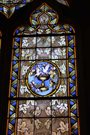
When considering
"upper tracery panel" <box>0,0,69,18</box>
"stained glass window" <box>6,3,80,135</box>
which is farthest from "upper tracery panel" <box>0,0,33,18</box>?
"stained glass window" <box>6,3,80,135</box>

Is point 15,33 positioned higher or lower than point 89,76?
higher

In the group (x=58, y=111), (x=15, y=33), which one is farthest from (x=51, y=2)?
(x=58, y=111)

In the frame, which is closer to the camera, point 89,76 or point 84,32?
point 89,76

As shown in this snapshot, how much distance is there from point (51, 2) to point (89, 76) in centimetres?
187

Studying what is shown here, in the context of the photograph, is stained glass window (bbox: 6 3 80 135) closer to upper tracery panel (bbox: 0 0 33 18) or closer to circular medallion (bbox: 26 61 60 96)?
circular medallion (bbox: 26 61 60 96)

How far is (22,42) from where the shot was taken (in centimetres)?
810

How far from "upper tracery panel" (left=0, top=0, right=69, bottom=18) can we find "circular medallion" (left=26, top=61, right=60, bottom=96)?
1312mm

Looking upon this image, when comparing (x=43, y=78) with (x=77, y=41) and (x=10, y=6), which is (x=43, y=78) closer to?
(x=77, y=41)

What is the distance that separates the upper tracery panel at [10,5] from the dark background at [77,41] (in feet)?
0.27

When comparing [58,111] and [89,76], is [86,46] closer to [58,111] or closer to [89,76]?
[89,76]

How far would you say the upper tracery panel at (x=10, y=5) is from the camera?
8.55 meters

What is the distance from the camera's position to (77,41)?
7.94 m

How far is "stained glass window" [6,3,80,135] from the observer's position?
711 centimetres

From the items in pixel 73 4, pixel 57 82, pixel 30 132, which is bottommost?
pixel 30 132
